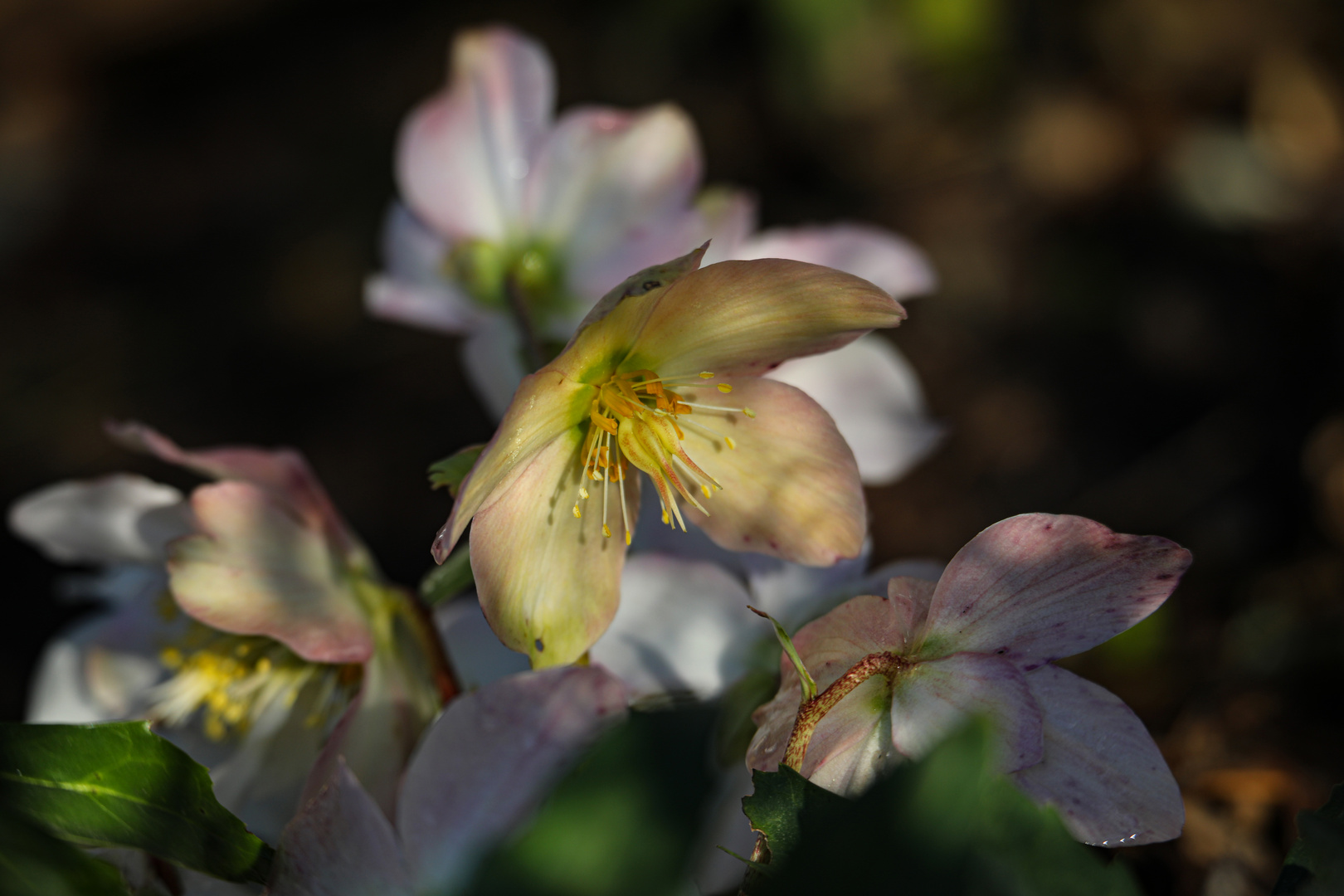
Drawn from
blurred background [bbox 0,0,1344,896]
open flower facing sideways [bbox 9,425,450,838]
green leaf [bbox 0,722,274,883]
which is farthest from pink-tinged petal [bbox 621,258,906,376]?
blurred background [bbox 0,0,1344,896]

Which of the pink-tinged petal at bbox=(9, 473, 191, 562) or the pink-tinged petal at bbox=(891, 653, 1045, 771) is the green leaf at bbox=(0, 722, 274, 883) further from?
the pink-tinged petal at bbox=(891, 653, 1045, 771)

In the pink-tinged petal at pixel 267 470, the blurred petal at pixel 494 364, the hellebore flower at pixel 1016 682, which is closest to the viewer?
the hellebore flower at pixel 1016 682

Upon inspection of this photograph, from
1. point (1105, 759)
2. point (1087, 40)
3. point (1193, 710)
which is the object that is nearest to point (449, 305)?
point (1105, 759)

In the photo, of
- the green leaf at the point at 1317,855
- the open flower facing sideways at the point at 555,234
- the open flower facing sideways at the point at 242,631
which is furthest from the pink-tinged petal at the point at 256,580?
the green leaf at the point at 1317,855

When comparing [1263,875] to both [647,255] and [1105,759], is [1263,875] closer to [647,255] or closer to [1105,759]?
[1105,759]

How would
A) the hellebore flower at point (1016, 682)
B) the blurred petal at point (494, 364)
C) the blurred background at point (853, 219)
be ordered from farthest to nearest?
1. the blurred background at point (853, 219)
2. the blurred petal at point (494, 364)
3. the hellebore flower at point (1016, 682)

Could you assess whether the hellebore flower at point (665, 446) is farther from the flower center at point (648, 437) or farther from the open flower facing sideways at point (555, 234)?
the open flower facing sideways at point (555, 234)

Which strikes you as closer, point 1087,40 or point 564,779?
point 564,779
